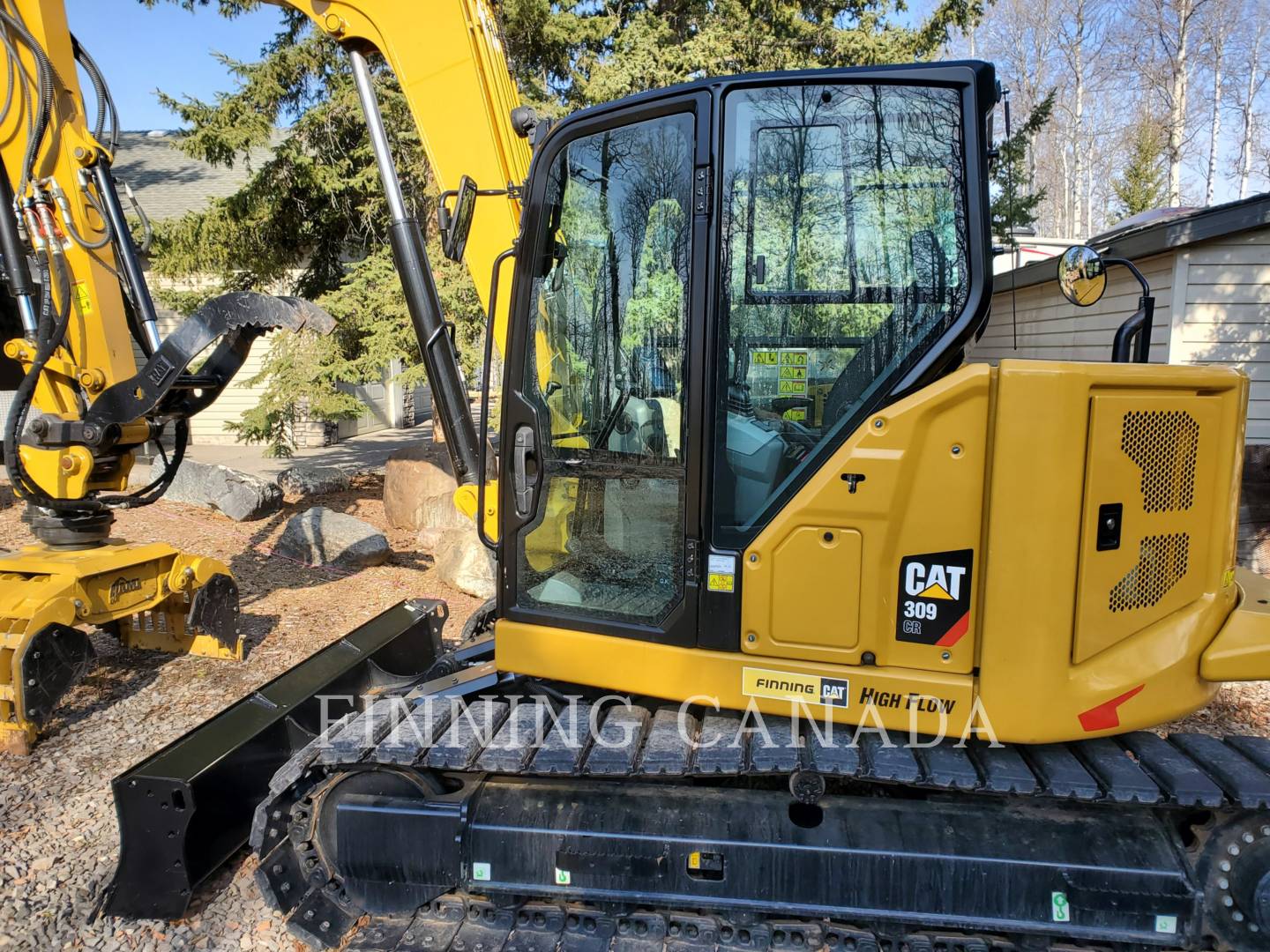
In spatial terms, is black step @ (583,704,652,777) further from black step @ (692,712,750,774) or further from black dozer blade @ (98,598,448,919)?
black dozer blade @ (98,598,448,919)

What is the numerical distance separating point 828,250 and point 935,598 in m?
1.08

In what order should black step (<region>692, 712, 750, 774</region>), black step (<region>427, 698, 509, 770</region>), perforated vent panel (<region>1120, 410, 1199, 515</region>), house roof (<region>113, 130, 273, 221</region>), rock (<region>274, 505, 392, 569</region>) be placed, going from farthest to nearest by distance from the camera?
house roof (<region>113, 130, 273, 221</region>)
rock (<region>274, 505, 392, 569</region>)
black step (<region>427, 698, 509, 770</region>)
black step (<region>692, 712, 750, 774</region>)
perforated vent panel (<region>1120, 410, 1199, 515</region>)

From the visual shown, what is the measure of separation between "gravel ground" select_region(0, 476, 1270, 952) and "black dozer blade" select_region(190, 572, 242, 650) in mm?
246

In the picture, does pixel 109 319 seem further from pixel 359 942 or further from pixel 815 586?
pixel 815 586

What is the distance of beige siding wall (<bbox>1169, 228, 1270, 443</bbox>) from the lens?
23.5 feet

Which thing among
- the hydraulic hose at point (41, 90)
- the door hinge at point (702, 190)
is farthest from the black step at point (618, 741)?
the hydraulic hose at point (41, 90)

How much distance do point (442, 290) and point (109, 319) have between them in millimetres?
3747

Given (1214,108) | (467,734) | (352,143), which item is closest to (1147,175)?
(1214,108)

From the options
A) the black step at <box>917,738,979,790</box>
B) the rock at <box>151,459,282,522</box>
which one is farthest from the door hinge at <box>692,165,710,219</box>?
the rock at <box>151,459,282,522</box>

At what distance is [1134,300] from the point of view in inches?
320

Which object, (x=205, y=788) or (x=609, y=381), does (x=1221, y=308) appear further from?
(x=205, y=788)

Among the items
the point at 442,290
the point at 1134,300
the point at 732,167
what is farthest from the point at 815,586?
the point at 1134,300

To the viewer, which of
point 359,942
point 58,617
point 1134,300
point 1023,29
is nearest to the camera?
point 359,942

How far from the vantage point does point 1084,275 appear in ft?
8.43
